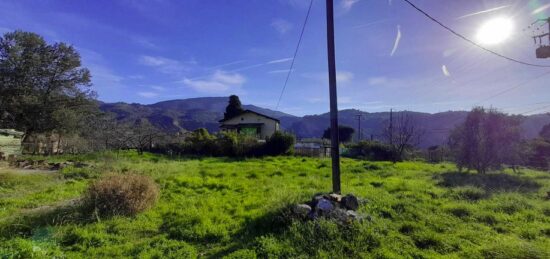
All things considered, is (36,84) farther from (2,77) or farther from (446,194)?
(446,194)

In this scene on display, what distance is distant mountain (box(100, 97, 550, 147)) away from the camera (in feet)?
189

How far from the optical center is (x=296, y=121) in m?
106

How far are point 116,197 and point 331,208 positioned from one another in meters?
4.48

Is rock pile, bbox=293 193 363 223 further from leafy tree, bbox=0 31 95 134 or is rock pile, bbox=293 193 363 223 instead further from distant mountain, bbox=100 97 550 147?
distant mountain, bbox=100 97 550 147

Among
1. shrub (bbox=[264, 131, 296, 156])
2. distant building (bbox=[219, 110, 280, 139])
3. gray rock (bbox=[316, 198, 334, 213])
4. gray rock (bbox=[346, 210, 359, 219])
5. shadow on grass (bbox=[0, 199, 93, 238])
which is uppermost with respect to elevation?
distant building (bbox=[219, 110, 280, 139])

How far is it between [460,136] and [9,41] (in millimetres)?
31109

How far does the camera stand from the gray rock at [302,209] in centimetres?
511

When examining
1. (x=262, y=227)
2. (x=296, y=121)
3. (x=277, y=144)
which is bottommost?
(x=262, y=227)

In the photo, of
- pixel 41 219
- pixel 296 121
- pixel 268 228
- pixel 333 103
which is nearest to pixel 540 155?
pixel 333 103

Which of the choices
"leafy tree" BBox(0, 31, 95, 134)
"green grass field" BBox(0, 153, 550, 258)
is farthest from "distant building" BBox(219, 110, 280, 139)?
"green grass field" BBox(0, 153, 550, 258)

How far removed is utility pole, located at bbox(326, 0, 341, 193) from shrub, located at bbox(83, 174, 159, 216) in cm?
434

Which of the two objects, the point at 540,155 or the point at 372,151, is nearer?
the point at 540,155

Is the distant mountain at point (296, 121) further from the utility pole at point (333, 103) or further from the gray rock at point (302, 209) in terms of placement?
the gray rock at point (302, 209)

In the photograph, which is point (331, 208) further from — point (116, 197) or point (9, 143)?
point (9, 143)
